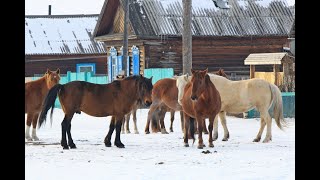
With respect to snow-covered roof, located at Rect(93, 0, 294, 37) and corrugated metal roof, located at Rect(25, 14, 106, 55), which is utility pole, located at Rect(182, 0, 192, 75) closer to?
snow-covered roof, located at Rect(93, 0, 294, 37)

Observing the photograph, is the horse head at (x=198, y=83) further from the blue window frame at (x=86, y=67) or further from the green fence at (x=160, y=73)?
the blue window frame at (x=86, y=67)

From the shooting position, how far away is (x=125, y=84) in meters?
17.1

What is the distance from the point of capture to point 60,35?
5125cm

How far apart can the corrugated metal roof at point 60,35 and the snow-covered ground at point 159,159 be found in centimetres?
3002

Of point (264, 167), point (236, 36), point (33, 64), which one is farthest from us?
point (33, 64)

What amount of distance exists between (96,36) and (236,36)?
7410 millimetres

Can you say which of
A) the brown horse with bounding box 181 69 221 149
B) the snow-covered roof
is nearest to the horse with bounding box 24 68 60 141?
the brown horse with bounding box 181 69 221 149

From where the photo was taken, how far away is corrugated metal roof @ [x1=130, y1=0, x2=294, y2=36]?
36250mm

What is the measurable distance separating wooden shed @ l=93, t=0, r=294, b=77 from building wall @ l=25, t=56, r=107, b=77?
10951mm

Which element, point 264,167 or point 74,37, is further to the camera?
point 74,37

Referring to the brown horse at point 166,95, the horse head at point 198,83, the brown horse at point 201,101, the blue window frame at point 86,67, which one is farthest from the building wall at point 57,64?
the horse head at point 198,83

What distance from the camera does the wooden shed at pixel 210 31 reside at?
3638 centimetres
